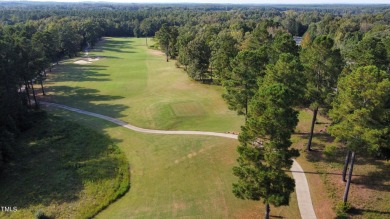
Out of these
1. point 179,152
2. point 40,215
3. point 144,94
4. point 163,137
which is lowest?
point 144,94

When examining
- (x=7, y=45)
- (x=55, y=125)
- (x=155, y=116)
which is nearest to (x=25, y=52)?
(x=7, y=45)

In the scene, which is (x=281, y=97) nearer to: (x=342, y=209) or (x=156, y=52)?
(x=342, y=209)

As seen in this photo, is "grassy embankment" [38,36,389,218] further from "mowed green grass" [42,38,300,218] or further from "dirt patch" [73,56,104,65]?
"dirt patch" [73,56,104,65]

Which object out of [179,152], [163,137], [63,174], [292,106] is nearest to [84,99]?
[163,137]

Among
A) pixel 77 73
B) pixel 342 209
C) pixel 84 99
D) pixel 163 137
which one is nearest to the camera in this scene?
pixel 342 209

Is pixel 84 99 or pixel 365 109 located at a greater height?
pixel 365 109

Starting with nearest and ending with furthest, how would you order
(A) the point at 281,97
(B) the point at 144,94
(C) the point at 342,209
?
(A) the point at 281,97 → (C) the point at 342,209 → (B) the point at 144,94

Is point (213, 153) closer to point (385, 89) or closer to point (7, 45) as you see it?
point (385, 89)

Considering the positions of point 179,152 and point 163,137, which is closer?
point 179,152
